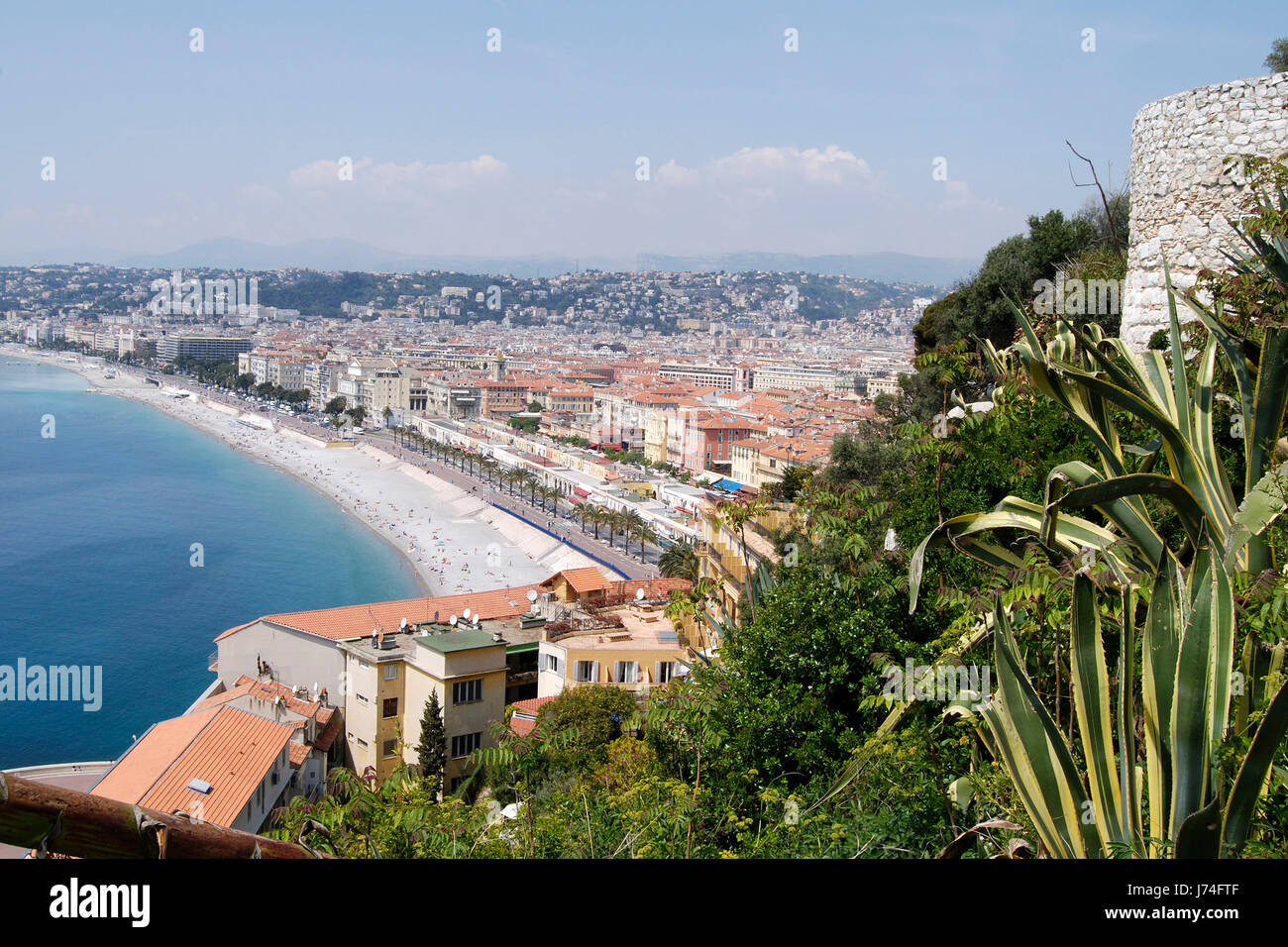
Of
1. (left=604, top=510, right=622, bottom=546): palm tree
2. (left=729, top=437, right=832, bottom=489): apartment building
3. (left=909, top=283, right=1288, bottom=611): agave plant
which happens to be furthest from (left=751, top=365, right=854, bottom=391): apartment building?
(left=909, top=283, right=1288, bottom=611): agave plant

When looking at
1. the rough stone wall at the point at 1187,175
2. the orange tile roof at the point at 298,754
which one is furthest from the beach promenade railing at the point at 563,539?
the rough stone wall at the point at 1187,175

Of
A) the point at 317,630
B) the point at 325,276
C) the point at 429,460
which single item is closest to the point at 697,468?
the point at 429,460

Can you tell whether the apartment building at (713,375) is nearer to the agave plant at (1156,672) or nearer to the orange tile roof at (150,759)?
the orange tile roof at (150,759)

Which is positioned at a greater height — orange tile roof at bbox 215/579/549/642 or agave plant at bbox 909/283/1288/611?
agave plant at bbox 909/283/1288/611

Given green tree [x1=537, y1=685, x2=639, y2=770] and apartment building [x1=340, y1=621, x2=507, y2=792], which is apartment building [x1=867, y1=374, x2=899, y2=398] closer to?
apartment building [x1=340, y1=621, x2=507, y2=792]

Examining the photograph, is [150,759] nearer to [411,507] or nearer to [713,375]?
[411,507]

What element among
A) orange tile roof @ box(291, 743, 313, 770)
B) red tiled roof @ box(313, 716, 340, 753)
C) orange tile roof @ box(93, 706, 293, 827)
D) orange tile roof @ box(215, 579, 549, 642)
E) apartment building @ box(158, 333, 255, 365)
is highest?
apartment building @ box(158, 333, 255, 365)
